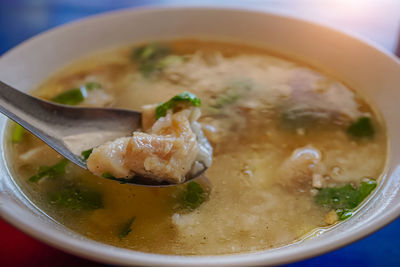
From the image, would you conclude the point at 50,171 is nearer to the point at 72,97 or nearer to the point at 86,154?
the point at 86,154

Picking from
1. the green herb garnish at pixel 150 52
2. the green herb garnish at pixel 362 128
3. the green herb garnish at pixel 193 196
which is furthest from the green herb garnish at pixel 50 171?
the green herb garnish at pixel 362 128

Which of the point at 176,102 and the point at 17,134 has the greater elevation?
the point at 176,102

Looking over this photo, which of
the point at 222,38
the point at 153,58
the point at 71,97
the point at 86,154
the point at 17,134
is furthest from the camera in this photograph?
the point at 222,38

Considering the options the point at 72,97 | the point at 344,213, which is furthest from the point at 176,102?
the point at 344,213

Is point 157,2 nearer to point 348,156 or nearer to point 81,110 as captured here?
point 81,110

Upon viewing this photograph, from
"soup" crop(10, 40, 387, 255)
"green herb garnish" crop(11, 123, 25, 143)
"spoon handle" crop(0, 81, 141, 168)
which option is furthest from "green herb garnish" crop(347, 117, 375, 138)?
"green herb garnish" crop(11, 123, 25, 143)

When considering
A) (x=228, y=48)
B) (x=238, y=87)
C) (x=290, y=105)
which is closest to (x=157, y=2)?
(x=228, y=48)

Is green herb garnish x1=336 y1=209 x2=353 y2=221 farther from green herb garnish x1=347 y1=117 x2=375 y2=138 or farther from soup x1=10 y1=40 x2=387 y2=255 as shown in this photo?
green herb garnish x1=347 y1=117 x2=375 y2=138
